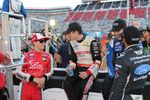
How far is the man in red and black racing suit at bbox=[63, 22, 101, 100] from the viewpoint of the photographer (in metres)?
4.97

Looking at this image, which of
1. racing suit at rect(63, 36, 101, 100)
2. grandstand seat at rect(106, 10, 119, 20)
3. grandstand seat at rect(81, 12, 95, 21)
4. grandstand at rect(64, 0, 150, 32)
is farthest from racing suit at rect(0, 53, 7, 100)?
grandstand seat at rect(81, 12, 95, 21)

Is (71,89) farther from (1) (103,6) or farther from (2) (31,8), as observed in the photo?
(1) (103,6)

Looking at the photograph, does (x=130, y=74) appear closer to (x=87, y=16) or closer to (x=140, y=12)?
(x=140, y=12)

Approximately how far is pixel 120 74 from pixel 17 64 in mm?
1990

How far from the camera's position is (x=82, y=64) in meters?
5.13

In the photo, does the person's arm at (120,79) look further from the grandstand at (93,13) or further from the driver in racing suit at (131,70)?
the grandstand at (93,13)

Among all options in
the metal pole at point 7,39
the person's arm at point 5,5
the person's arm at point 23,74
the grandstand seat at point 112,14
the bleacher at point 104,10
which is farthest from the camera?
the grandstand seat at point 112,14

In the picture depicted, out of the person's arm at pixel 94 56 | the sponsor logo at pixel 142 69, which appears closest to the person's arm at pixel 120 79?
the sponsor logo at pixel 142 69

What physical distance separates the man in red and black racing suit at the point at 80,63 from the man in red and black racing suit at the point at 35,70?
40 cm

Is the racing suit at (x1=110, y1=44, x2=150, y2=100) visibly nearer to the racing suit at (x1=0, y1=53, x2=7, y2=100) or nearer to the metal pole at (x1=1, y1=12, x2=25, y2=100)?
the racing suit at (x1=0, y1=53, x2=7, y2=100)

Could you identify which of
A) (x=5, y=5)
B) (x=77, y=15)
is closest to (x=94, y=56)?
(x=5, y=5)

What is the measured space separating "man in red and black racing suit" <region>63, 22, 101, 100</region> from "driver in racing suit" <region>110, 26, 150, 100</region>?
129 cm

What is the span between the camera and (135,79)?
11.8ft

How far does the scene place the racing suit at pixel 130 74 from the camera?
11.7 feet
